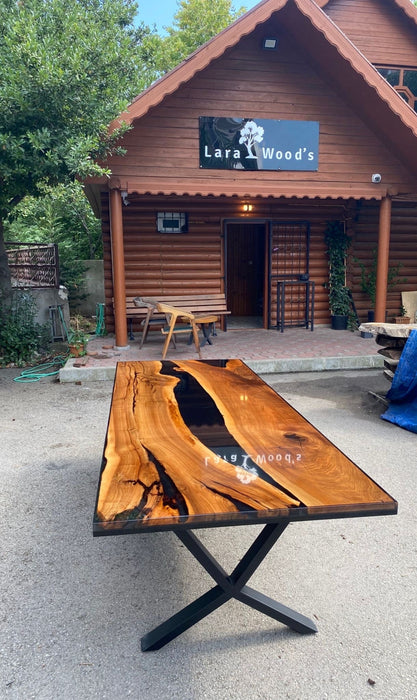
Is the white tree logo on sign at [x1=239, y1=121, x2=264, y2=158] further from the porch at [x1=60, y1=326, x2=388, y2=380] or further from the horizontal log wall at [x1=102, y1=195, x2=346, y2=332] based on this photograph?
the porch at [x1=60, y1=326, x2=388, y2=380]

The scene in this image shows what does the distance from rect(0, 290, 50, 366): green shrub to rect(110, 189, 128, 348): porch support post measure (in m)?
1.42

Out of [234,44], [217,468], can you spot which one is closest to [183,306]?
[234,44]

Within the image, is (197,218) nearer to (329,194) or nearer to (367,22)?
(329,194)

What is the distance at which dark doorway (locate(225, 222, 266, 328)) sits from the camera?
39.8ft

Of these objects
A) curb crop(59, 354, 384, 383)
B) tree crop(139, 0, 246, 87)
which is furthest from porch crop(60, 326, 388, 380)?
tree crop(139, 0, 246, 87)

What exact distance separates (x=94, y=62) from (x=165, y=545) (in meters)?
5.99

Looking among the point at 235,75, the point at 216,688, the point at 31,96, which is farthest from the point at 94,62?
the point at 216,688

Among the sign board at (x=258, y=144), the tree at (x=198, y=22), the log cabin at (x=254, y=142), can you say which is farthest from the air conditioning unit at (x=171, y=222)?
the tree at (x=198, y=22)

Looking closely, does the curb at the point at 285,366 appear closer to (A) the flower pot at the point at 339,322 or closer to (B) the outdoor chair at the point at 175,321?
(B) the outdoor chair at the point at 175,321

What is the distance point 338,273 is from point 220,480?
9.02 meters

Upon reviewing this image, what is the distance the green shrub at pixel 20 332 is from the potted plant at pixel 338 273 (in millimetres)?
5790

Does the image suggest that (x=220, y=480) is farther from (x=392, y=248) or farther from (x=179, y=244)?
(x=392, y=248)

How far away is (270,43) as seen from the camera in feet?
24.4

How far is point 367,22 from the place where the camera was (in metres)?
9.77
